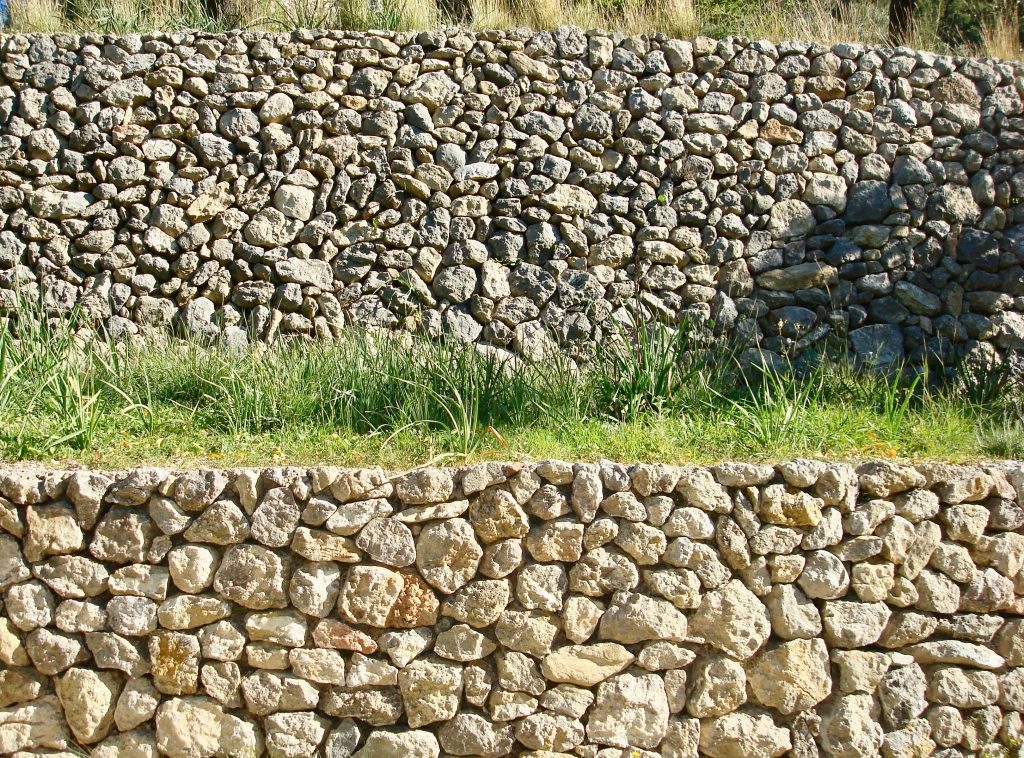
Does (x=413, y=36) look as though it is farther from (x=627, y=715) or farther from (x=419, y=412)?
(x=627, y=715)

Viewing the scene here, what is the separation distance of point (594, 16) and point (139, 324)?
4904 mm

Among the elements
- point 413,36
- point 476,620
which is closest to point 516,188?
point 413,36

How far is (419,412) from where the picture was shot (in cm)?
518

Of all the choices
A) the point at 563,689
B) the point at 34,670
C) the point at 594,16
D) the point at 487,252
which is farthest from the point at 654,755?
the point at 594,16

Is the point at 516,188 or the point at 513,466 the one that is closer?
the point at 513,466

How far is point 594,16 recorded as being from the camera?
28.4 ft

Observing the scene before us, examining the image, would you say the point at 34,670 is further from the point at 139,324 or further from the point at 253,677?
the point at 139,324

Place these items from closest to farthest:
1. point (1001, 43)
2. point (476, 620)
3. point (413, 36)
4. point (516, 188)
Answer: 1. point (476, 620)
2. point (516, 188)
3. point (413, 36)
4. point (1001, 43)

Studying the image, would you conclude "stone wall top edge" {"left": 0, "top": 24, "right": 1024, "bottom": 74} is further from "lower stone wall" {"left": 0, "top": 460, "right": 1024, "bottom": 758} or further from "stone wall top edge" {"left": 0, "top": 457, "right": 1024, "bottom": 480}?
"lower stone wall" {"left": 0, "top": 460, "right": 1024, "bottom": 758}

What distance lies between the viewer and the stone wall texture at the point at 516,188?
7297 mm

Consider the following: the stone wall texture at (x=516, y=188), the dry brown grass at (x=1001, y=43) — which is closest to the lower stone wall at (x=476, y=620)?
the stone wall texture at (x=516, y=188)

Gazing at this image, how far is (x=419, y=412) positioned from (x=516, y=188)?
9.87 feet

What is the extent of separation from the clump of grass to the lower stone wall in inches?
20.1

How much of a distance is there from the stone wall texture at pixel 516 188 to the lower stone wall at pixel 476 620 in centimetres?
314
